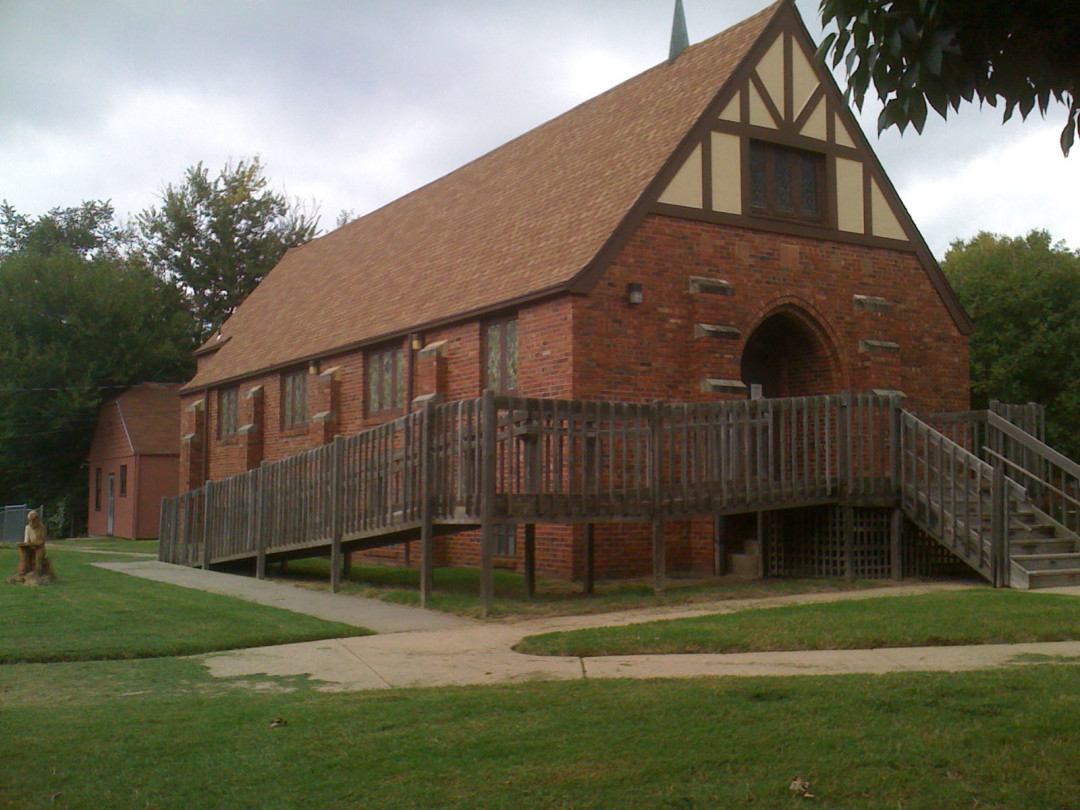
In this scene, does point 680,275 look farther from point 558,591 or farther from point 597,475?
point 558,591

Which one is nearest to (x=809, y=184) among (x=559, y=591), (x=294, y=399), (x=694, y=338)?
(x=694, y=338)

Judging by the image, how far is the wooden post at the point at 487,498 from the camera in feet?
41.4

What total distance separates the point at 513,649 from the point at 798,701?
12.0ft

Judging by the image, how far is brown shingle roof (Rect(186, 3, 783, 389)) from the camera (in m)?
18.3

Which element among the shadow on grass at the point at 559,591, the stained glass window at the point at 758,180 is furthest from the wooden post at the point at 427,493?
the stained glass window at the point at 758,180

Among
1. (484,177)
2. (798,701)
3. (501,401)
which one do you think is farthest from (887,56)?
(484,177)

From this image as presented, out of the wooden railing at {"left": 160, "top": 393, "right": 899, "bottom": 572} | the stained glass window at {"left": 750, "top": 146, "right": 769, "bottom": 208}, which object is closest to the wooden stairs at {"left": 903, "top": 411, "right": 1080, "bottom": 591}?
the wooden railing at {"left": 160, "top": 393, "right": 899, "bottom": 572}

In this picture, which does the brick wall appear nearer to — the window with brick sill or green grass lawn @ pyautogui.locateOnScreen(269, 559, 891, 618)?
the window with brick sill

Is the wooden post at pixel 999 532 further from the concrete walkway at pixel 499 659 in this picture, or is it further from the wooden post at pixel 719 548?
the wooden post at pixel 719 548

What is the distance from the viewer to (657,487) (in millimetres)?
13773

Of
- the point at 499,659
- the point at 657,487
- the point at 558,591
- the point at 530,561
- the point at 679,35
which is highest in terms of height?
the point at 679,35

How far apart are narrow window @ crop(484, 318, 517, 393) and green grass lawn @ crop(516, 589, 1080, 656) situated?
312 inches

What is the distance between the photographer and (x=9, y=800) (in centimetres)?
541

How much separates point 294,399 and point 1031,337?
22.0 meters
